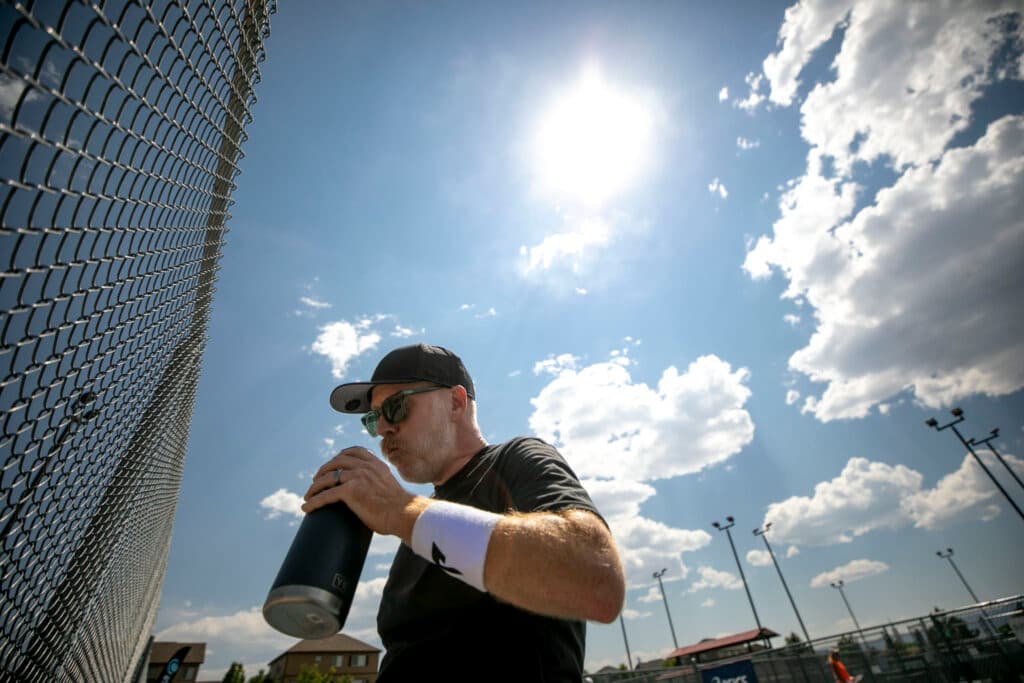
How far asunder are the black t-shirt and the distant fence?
35.2 ft

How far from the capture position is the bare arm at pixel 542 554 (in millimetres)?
1194

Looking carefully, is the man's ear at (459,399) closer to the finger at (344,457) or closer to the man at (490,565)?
the man at (490,565)

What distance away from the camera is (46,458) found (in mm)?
2188

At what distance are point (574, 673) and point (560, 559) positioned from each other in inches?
26.5

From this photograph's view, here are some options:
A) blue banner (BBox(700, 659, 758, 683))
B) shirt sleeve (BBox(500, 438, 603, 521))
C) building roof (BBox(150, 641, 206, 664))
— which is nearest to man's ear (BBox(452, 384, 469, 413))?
shirt sleeve (BBox(500, 438, 603, 521))

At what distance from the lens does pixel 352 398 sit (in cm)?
268

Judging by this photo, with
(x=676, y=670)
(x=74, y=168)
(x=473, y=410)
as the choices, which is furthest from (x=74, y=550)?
(x=676, y=670)

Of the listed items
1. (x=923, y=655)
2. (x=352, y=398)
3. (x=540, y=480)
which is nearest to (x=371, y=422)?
(x=352, y=398)

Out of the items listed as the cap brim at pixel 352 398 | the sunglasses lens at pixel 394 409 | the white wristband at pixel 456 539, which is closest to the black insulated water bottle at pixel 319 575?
the white wristband at pixel 456 539

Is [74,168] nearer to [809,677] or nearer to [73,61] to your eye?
[73,61]

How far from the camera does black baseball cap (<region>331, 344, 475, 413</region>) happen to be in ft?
7.85

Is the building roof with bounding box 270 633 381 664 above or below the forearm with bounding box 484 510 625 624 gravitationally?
above

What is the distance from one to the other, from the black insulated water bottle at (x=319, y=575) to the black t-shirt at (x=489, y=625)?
40 centimetres

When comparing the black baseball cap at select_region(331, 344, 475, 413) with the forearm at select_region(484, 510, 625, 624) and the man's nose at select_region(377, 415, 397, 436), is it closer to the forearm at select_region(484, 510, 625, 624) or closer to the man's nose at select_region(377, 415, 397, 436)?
the man's nose at select_region(377, 415, 397, 436)
